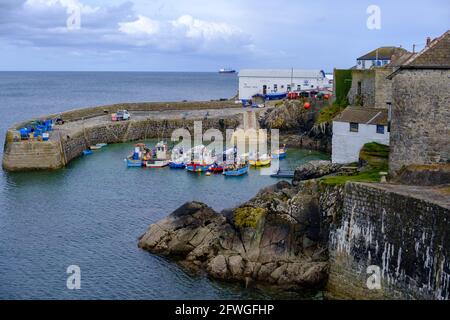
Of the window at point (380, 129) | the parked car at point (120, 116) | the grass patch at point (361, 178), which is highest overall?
the window at point (380, 129)

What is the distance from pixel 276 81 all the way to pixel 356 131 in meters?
52.4

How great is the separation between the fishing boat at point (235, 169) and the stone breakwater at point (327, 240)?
54.3 ft

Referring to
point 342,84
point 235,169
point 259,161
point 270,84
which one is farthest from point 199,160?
point 270,84

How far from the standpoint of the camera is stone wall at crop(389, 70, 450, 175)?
25.4m

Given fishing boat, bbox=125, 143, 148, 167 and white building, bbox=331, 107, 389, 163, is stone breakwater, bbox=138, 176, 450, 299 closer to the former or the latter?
white building, bbox=331, 107, 389, 163

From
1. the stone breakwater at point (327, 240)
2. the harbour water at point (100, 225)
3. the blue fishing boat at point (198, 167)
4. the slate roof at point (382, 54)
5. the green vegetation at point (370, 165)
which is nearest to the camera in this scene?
the stone breakwater at point (327, 240)

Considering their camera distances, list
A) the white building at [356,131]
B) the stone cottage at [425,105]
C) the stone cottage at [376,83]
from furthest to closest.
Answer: the stone cottage at [376,83], the white building at [356,131], the stone cottage at [425,105]

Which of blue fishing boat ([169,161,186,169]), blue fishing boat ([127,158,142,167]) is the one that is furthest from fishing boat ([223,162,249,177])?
blue fishing boat ([127,158,142,167])

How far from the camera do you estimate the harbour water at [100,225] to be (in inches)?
970

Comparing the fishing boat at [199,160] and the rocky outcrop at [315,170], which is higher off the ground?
the rocky outcrop at [315,170]

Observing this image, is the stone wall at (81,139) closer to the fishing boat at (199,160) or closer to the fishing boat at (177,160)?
the fishing boat at (177,160)

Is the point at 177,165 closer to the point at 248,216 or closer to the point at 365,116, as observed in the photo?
the point at 365,116

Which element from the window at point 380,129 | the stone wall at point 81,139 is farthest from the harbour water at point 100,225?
the window at point 380,129

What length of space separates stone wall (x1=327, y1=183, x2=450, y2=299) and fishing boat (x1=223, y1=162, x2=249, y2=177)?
2201cm
